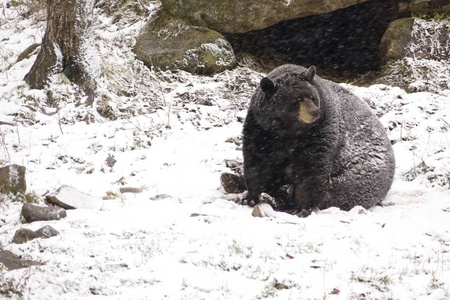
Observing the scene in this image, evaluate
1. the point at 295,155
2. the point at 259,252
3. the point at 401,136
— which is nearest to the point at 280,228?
the point at 259,252

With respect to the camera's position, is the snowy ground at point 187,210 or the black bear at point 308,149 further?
the black bear at point 308,149

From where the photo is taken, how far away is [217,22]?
35.2 feet

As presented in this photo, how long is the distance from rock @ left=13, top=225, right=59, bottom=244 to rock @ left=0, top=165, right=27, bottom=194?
1352 mm

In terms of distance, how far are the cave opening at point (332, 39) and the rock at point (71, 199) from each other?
6.17m

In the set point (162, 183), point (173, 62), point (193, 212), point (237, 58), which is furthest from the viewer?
point (237, 58)

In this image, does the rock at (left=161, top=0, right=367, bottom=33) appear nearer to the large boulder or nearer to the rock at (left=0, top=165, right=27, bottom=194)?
the large boulder

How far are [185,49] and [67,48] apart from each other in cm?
210

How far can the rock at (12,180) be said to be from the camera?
604 cm

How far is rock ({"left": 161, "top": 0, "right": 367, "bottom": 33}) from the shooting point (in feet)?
34.6

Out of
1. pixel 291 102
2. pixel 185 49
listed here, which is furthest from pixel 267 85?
pixel 185 49

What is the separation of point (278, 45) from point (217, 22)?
156 cm

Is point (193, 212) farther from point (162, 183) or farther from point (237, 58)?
point (237, 58)

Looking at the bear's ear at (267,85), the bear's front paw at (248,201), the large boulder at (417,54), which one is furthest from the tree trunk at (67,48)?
the large boulder at (417,54)

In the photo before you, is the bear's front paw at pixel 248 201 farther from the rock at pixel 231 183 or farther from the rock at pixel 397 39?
the rock at pixel 397 39
